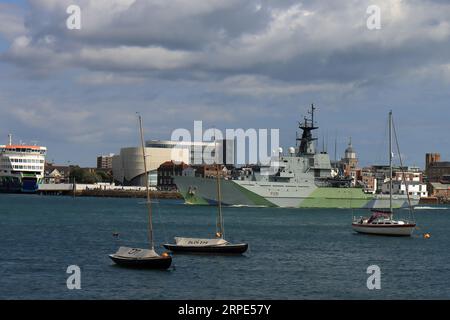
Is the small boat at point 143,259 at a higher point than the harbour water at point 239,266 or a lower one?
higher

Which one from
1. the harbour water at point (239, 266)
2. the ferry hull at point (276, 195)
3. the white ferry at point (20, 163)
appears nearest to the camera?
the harbour water at point (239, 266)

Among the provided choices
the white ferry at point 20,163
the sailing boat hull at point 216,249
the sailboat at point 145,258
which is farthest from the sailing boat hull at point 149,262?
the white ferry at point 20,163

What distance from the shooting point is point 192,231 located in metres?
64.4

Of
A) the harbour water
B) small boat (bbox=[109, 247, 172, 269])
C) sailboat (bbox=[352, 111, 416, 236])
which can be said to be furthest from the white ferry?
small boat (bbox=[109, 247, 172, 269])

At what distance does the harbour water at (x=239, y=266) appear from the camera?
32.5m

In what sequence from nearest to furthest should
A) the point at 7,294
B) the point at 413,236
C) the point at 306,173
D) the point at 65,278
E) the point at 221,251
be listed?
the point at 7,294
the point at 65,278
the point at 221,251
the point at 413,236
the point at 306,173

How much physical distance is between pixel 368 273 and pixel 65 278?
1430 cm

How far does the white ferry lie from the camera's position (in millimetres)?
193875

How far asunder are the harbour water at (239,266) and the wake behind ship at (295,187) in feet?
122

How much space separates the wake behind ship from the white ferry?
91679mm

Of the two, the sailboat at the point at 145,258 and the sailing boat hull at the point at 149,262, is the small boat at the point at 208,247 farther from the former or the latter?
the sailing boat hull at the point at 149,262
